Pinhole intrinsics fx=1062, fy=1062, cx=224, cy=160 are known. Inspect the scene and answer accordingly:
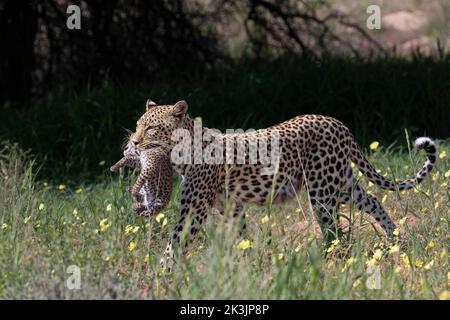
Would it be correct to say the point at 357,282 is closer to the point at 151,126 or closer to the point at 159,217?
the point at 151,126

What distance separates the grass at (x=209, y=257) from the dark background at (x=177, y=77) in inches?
114

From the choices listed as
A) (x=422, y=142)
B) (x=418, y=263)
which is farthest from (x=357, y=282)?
(x=422, y=142)

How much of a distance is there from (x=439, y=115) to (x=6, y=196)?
4.70m

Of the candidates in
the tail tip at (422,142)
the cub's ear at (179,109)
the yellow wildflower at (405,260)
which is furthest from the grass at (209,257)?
the cub's ear at (179,109)

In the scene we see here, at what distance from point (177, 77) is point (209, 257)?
7.25m

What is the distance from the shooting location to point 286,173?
605cm

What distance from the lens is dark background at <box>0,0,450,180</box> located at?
32.7ft

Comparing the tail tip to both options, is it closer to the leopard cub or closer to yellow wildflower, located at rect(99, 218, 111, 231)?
the leopard cub

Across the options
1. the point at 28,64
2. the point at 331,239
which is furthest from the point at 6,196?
the point at 28,64

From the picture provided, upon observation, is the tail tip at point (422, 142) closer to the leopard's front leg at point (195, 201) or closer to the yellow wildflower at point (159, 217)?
the leopard's front leg at point (195, 201)

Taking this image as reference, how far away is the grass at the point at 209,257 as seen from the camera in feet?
15.0

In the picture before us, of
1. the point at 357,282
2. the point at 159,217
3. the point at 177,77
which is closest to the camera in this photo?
the point at 357,282

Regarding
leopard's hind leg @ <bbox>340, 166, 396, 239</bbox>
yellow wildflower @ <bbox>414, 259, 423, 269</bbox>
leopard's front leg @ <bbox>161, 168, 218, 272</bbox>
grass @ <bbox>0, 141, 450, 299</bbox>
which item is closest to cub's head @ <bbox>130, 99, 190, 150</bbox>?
leopard's front leg @ <bbox>161, 168, 218, 272</bbox>
